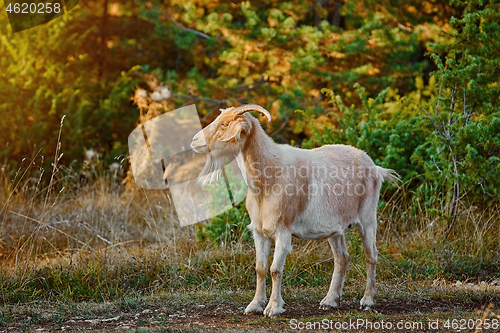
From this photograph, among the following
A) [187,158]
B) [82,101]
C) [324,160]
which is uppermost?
[324,160]

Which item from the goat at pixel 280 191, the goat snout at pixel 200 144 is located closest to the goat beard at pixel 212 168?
the goat at pixel 280 191

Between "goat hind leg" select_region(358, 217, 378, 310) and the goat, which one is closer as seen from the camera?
the goat

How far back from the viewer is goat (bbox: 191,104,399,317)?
5188mm

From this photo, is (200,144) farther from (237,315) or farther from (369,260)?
(369,260)

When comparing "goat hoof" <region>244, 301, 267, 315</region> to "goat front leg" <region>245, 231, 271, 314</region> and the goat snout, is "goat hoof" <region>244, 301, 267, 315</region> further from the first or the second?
the goat snout

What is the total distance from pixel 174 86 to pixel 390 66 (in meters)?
5.44

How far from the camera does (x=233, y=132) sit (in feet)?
16.9

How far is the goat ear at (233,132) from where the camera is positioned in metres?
5.12

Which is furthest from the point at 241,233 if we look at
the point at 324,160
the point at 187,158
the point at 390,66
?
the point at 390,66

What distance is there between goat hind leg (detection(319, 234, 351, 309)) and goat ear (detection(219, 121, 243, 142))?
1497 millimetres

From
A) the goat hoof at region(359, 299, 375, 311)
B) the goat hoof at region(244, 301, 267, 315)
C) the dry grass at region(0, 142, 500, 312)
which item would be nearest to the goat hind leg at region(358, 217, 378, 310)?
the goat hoof at region(359, 299, 375, 311)

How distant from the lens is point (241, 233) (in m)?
7.88

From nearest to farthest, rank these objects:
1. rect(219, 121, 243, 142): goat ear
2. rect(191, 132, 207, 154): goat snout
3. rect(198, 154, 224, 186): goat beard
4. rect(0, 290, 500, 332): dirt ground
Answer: rect(0, 290, 500, 332): dirt ground
rect(219, 121, 243, 142): goat ear
rect(191, 132, 207, 154): goat snout
rect(198, 154, 224, 186): goat beard

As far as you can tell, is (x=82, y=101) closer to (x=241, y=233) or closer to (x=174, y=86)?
(x=174, y=86)
